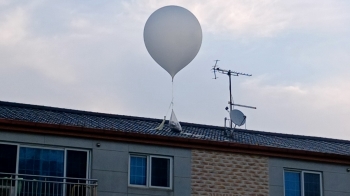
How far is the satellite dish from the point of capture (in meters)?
28.2

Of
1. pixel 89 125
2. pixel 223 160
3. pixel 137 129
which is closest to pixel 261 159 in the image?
pixel 223 160

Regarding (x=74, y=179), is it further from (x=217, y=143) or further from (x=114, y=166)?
(x=217, y=143)

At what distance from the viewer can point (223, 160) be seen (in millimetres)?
24906

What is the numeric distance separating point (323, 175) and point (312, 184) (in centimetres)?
48

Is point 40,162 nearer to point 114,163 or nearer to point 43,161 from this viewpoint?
point 43,161

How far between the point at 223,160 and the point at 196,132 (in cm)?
273

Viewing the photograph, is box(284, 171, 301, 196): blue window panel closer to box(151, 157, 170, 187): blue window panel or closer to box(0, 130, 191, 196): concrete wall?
box(0, 130, 191, 196): concrete wall

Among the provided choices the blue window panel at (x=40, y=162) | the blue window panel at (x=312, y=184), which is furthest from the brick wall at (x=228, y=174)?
the blue window panel at (x=40, y=162)

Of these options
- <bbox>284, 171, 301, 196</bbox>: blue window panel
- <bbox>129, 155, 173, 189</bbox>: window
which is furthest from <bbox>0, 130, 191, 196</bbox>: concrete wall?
<bbox>284, 171, 301, 196</bbox>: blue window panel

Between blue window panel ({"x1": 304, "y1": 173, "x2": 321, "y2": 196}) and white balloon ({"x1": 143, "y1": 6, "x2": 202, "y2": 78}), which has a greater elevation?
white balloon ({"x1": 143, "y1": 6, "x2": 202, "y2": 78})

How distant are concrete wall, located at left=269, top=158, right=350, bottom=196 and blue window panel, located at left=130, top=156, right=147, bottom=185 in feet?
14.0

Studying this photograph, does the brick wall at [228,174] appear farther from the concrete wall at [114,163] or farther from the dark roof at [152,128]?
the dark roof at [152,128]

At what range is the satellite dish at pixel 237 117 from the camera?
2820 cm

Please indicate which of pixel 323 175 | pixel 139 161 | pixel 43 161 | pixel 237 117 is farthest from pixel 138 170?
pixel 323 175
